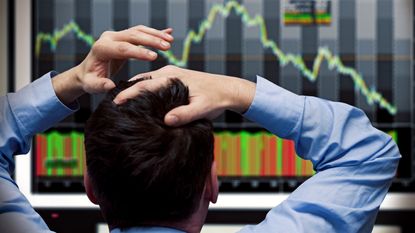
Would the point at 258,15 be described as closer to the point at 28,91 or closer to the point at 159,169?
the point at 28,91

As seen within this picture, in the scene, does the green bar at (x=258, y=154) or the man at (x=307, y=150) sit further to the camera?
the green bar at (x=258, y=154)

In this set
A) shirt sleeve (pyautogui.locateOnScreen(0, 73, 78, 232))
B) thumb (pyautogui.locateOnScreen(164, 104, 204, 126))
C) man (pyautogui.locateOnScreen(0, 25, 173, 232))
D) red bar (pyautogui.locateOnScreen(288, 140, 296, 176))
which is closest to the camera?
thumb (pyautogui.locateOnScreen(164, 104, 204, 126))

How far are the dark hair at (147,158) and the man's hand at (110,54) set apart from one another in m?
0.06

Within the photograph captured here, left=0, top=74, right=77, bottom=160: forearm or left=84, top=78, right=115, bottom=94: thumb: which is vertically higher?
left=84, top=78, right=115, bottom=94: thumb

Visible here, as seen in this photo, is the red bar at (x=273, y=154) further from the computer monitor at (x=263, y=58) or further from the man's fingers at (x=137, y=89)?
the man's fingers at (x=137, y=89)

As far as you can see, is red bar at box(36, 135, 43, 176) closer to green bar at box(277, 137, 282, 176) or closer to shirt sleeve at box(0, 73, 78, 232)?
green bar at box(277, 137, 282, 176)

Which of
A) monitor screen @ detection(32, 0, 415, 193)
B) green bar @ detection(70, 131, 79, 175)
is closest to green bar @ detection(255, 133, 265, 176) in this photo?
monitor screen @ detection(32, 0, 415, 193)

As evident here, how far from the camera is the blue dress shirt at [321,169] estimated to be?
863 millimetres

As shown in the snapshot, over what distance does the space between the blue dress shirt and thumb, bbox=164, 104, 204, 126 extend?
0.13 m

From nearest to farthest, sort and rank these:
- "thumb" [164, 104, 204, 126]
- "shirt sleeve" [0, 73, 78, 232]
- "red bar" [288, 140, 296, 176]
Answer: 1. "thumb" [164, 104, 204, 126]
2. "shirt sleeve" [0, 73, 78, 232]
3. "red bar" [288, 140, 296, 176]

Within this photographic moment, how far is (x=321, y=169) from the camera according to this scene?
936 millimetres

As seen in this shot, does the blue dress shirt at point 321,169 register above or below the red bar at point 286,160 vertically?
above

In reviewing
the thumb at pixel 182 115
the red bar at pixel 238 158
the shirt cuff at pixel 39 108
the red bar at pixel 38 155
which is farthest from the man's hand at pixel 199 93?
the red bar at pixel 38 155

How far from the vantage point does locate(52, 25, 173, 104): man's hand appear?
0.87m
